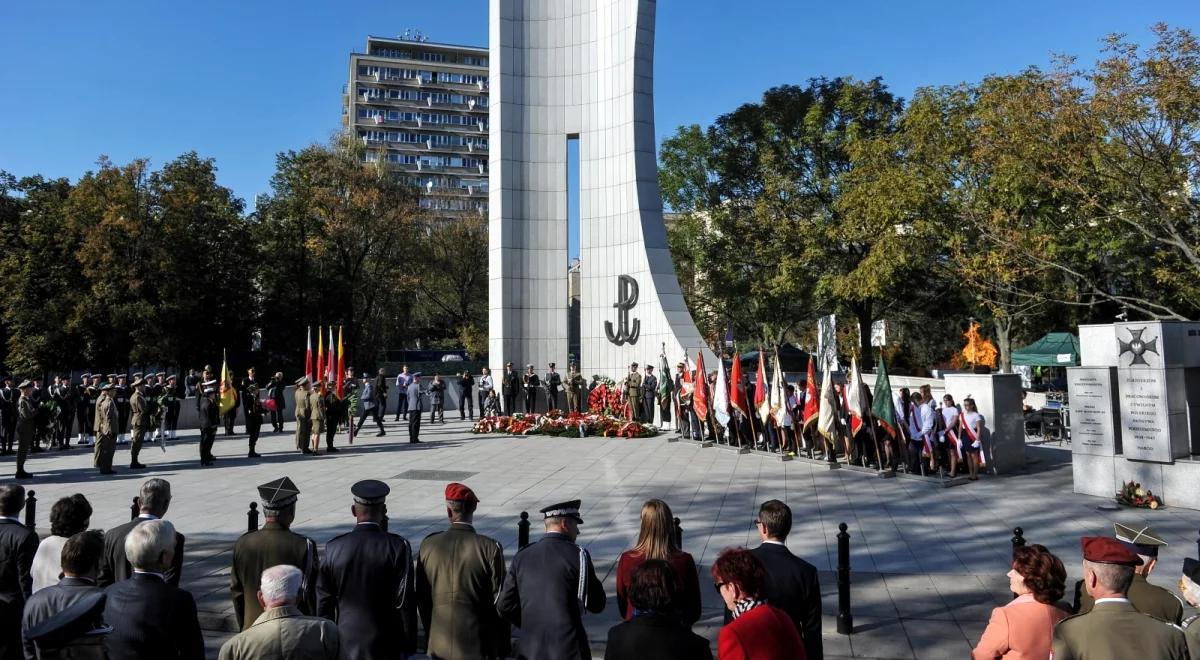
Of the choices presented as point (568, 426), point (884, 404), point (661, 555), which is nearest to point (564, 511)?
point (661, 555)

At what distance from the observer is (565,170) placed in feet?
93.8

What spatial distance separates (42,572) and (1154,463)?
14.7 meters

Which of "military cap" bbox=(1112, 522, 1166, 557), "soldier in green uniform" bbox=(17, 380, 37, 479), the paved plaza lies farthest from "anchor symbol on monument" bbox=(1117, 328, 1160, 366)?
"soldier in green uniform" bbox=(17, 380, 37, 479)

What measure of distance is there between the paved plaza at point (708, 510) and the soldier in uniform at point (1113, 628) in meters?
3.00

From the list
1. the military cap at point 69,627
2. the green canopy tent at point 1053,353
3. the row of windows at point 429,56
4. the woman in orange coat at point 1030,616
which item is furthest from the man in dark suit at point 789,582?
the row of windows at point 429,56

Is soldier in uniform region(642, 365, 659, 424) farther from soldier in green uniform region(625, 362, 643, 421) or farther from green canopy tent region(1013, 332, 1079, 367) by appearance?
green canopy tent region(1013, 332, 1079, 367)

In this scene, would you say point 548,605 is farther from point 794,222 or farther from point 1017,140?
point 794,222

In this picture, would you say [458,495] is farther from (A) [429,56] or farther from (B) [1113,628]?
(A) [429,56]

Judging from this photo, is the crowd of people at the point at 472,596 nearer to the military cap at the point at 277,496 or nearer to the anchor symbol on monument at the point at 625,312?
the military cap at the point at 277,496

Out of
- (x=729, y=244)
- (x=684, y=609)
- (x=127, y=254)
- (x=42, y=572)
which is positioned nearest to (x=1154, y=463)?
(x=684, y=609)

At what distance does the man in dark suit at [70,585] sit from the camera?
4.20m

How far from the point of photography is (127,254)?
118ft

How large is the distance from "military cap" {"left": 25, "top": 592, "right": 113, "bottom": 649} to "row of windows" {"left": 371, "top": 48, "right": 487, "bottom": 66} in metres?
112

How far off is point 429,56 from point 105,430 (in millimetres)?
103550
